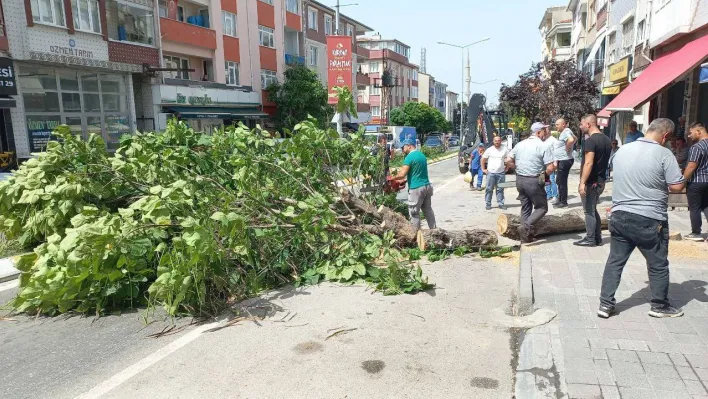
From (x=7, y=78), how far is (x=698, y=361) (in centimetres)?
1976

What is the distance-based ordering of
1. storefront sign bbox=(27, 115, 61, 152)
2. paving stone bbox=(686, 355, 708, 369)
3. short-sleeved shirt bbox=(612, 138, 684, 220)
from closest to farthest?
paving stone bbox=(686, 355, 708, 369)
short-sleeved shirt bbox=(612, 138, 684, 220)
storefront sign bbox=(27, 115, 61, 152)

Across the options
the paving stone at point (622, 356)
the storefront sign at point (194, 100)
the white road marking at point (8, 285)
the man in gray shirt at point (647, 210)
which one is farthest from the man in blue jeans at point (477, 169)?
the storefront sign at point (194, 100)

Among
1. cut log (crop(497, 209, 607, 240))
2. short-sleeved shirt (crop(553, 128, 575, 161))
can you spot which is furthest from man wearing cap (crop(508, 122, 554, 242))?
short-sleeved shirt (crop(553, 128, 575, 161))

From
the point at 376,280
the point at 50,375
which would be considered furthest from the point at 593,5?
the point at 50,375

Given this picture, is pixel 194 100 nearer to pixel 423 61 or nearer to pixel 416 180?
pixel 416 180

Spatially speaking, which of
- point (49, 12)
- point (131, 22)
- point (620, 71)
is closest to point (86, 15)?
point (49, 12)

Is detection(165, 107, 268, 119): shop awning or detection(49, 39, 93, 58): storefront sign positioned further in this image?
detection(165, 107, 268, 119): shop awning

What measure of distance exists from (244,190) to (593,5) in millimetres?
33883

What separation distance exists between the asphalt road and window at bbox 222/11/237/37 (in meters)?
28.0

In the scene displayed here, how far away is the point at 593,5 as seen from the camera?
3294 centimetres

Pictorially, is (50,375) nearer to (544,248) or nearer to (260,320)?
(260,320)

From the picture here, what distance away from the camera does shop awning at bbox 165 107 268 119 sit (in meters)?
25.3

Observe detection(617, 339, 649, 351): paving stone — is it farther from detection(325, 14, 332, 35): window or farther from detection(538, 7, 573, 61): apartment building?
detection(538, 7, 573, 61): apartment building

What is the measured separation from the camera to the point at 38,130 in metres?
19.0
